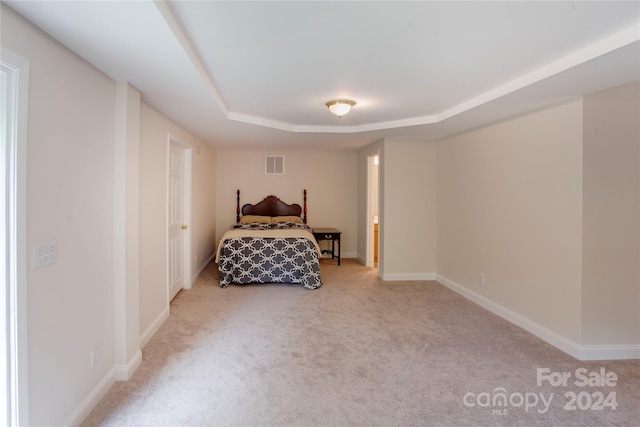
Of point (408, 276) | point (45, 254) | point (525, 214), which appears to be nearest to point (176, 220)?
point (45, 254)

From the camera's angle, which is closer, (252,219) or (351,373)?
(351,373)

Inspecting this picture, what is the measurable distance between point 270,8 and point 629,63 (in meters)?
2.17

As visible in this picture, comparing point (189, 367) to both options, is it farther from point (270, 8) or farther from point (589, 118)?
point (589, 118)

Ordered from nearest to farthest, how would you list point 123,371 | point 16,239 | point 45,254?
point 16,239 < point 45,254 < point 123,371

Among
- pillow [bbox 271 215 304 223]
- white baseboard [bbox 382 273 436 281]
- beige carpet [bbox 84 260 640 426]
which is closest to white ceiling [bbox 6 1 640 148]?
beige carpet [bbox 84 260 640 426]

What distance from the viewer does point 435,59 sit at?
2328 millimetres

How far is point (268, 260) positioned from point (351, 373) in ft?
8.25

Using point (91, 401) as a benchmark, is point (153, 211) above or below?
above

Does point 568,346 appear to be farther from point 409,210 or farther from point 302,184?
point 302,184

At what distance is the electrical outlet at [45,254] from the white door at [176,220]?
2.21 meters

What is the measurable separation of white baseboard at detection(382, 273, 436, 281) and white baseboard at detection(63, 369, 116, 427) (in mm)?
3747

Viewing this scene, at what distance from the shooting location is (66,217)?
6.10ft

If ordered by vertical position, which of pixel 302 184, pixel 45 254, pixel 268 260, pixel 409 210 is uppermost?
pixel 302 184

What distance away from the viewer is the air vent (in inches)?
264
